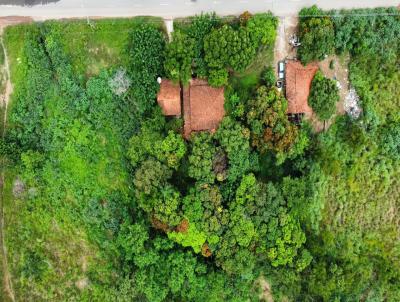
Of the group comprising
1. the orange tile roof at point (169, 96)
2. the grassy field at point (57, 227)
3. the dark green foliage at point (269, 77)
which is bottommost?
the grassy field at point (57, 227)

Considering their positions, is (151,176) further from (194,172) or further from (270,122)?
(270,122)

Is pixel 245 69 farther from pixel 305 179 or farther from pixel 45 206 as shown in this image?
pixel 45 206

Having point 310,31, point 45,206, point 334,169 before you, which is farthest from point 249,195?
point 45,206

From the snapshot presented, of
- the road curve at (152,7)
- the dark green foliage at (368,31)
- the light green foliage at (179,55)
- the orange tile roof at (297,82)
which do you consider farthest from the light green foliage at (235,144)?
the dark green foliage at (368,31)

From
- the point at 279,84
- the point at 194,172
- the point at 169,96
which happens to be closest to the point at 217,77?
the point at 169,96

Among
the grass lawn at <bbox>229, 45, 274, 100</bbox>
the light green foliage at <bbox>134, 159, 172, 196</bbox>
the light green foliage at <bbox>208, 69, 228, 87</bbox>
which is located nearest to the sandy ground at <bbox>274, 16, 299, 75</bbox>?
the grass lawn at <bbox>229, 45, 274, 100</bbox>

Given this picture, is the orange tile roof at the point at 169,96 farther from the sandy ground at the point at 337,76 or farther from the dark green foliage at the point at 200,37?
the sandy ground at the point at 337,76
